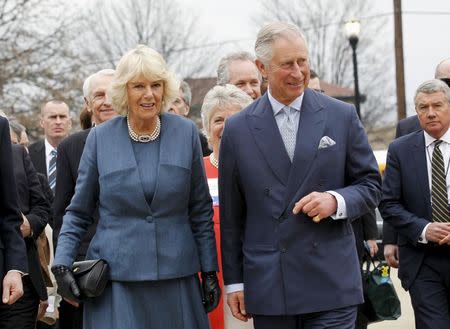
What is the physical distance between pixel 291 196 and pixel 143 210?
0.79 meters

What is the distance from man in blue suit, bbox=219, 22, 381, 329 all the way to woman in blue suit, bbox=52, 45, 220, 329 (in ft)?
0.58

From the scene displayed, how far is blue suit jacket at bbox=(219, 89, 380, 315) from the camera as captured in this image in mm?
5270

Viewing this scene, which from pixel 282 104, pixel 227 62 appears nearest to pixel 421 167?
pixel 227 62

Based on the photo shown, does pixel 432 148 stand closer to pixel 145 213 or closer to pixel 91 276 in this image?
pixel 145 213

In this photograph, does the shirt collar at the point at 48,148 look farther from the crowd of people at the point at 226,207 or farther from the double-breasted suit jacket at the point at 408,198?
the crowd of people at the point at 226,207

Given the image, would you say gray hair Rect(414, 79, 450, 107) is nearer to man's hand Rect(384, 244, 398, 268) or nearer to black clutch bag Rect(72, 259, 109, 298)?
man's hand Rect(384, 244, 398, 268)

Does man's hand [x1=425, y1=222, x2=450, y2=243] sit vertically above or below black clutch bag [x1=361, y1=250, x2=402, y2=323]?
above

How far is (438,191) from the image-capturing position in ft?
25.4

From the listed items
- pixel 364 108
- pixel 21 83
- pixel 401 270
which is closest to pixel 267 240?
pixel 401 270

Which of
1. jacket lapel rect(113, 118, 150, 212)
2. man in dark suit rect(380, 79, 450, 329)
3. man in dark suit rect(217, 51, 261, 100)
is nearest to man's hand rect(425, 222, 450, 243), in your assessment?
man in dark suit rect(380, 79, 450, 329)

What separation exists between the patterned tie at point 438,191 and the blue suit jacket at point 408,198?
5 cm

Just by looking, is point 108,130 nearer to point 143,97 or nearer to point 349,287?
point 143,97

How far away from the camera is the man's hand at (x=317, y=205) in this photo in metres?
5.07

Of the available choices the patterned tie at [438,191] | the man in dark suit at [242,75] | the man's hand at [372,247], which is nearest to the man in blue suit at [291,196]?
the man in dark suit at [242,75]
